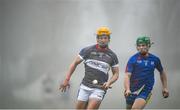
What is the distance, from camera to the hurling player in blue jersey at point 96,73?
8.96 meters

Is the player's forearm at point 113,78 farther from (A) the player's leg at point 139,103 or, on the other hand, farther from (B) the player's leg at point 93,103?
(A) the player's leg at point 139,103

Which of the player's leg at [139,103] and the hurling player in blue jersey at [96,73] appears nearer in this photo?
the player's leg at [139,103]

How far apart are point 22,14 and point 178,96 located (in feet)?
14.2

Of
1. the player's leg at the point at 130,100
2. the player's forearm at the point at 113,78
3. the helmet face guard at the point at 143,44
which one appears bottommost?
the player's leg at the point at 130,100

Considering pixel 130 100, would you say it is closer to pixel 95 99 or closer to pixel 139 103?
pixel 139 103

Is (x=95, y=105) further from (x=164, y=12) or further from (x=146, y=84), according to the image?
(x=164, y=12)

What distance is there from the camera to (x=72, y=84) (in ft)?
43.3

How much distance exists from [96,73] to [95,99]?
0.45 m

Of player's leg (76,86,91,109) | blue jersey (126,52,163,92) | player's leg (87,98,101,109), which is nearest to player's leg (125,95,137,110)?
blue jersey (126,52,163,92)

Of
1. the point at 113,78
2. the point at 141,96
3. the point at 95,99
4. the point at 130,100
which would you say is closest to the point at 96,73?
the point at 113,78

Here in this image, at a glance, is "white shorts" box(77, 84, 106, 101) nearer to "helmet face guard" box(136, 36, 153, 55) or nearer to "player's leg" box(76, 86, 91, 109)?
"player's leg" box(76, 86, 91, 109)

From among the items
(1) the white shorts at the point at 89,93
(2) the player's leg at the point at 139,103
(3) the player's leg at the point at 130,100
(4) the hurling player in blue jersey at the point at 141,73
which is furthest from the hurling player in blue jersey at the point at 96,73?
(2) the player's leg at the point at 139,103

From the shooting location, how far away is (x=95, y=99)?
8883 mm

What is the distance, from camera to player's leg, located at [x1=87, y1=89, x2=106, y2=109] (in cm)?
885
